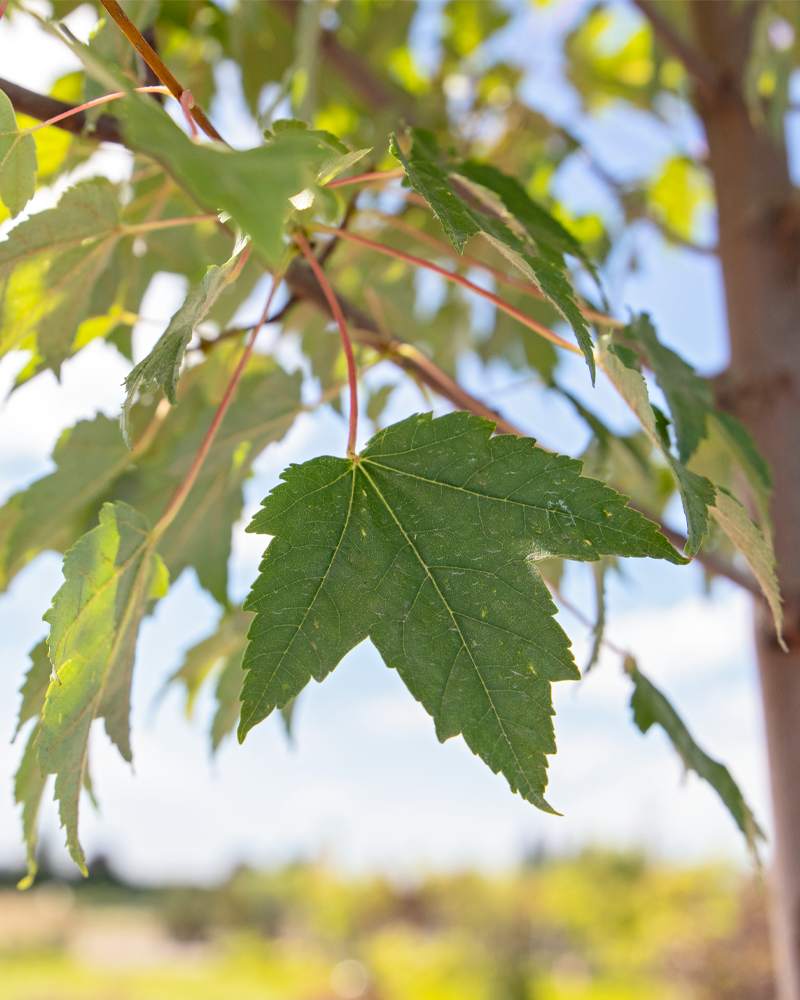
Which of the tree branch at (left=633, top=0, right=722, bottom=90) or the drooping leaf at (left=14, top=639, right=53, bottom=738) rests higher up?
the tree branch at (left=633, top=0, right=722, bottom=90)

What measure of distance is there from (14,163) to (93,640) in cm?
20

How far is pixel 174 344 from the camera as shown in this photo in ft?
0.97

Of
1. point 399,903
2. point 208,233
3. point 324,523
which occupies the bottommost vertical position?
point 399,903

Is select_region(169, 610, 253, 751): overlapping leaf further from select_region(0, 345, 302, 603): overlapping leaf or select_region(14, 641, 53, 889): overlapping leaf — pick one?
select_region(14, 641, 53, 889): overlapping leaf

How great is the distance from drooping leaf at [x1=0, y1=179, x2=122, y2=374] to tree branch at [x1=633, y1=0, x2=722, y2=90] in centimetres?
62

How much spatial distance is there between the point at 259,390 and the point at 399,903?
17719 millimetres

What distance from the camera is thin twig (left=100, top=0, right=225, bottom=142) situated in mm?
278

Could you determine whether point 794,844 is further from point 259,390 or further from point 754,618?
point 259,390

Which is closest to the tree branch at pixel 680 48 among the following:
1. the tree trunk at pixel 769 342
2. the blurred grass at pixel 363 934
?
the tree trunk at pixel 769 342

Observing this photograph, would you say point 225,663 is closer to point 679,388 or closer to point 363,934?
point 679,388

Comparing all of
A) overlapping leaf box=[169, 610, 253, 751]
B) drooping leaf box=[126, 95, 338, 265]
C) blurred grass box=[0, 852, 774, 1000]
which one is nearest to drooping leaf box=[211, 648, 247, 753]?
overlapping leaf box=[169, 610, 253, 751]

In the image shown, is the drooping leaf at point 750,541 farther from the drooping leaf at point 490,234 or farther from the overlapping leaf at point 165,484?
the overlapping leaf at point 165,484

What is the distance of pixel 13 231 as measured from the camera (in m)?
0.39

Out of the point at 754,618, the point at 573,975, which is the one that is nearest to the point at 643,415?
the point at 754,618
